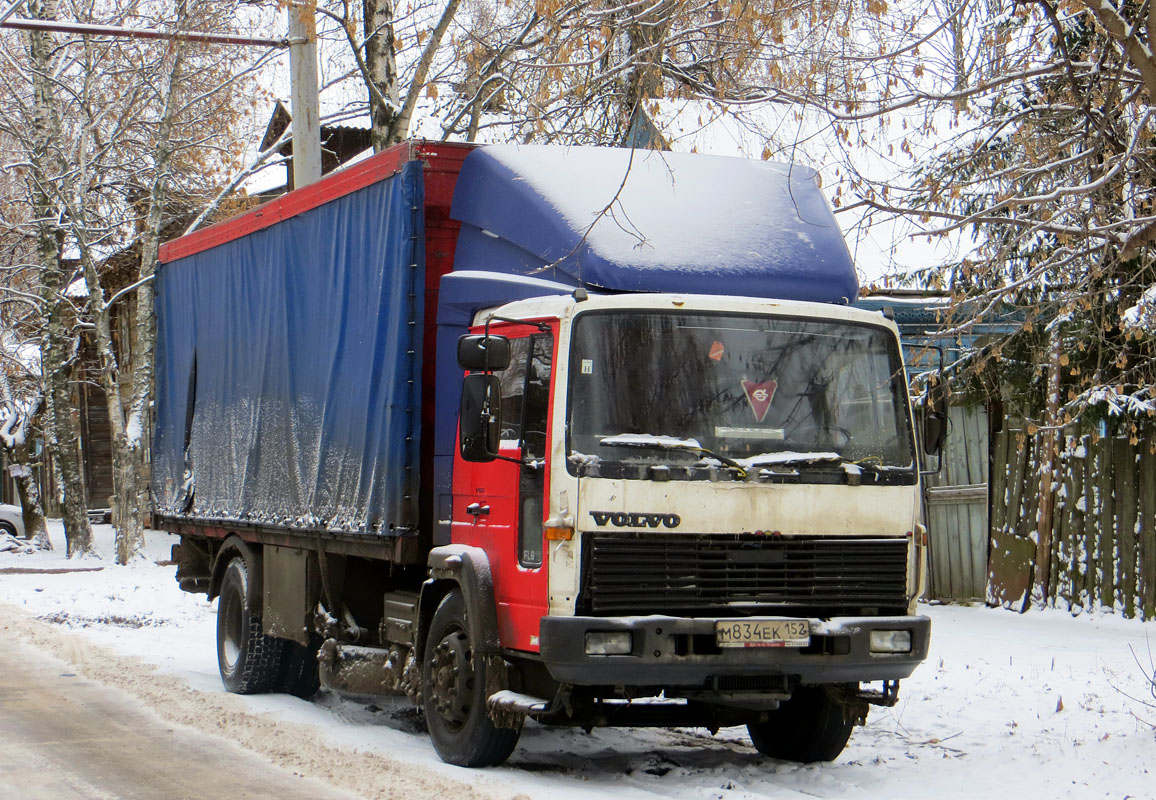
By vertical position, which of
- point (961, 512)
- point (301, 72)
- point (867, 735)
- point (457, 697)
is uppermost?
point (301, 72)

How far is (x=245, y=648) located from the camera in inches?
423

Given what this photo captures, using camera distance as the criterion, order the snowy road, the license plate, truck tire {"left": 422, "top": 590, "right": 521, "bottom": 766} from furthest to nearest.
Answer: truck tire {"left": 422, "top": 590, "right": 521, "bottom": 766} < the snowy road < the license plate

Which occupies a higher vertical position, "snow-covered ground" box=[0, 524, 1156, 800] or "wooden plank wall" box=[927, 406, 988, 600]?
"wooden plank wall" box=[927, 406, 988, 600]

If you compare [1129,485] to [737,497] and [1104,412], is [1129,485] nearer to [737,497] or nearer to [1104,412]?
[1104,412]

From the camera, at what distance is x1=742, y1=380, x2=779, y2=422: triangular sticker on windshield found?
24.0 feet

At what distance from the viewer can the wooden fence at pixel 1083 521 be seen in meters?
12.1

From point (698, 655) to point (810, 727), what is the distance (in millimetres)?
1601

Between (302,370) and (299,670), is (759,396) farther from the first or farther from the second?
(299,670)

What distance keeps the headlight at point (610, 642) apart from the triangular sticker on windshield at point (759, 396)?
1316 millimetres

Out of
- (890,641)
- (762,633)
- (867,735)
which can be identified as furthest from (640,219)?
(867,735)

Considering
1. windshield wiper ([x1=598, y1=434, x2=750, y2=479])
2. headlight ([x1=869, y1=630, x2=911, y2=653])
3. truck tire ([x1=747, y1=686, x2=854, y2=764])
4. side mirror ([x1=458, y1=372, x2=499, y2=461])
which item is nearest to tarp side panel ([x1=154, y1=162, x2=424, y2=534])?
side mirror ([x1=458, y1=372, x2=499, y2=461])

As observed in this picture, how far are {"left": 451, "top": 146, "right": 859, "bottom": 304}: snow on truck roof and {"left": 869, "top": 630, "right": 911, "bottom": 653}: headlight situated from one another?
73.3 inches

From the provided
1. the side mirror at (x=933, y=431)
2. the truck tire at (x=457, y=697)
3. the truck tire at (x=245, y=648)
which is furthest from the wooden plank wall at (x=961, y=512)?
the truck tire at (x=457, y=697)

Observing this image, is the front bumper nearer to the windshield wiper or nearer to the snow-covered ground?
the snow-covered ground
